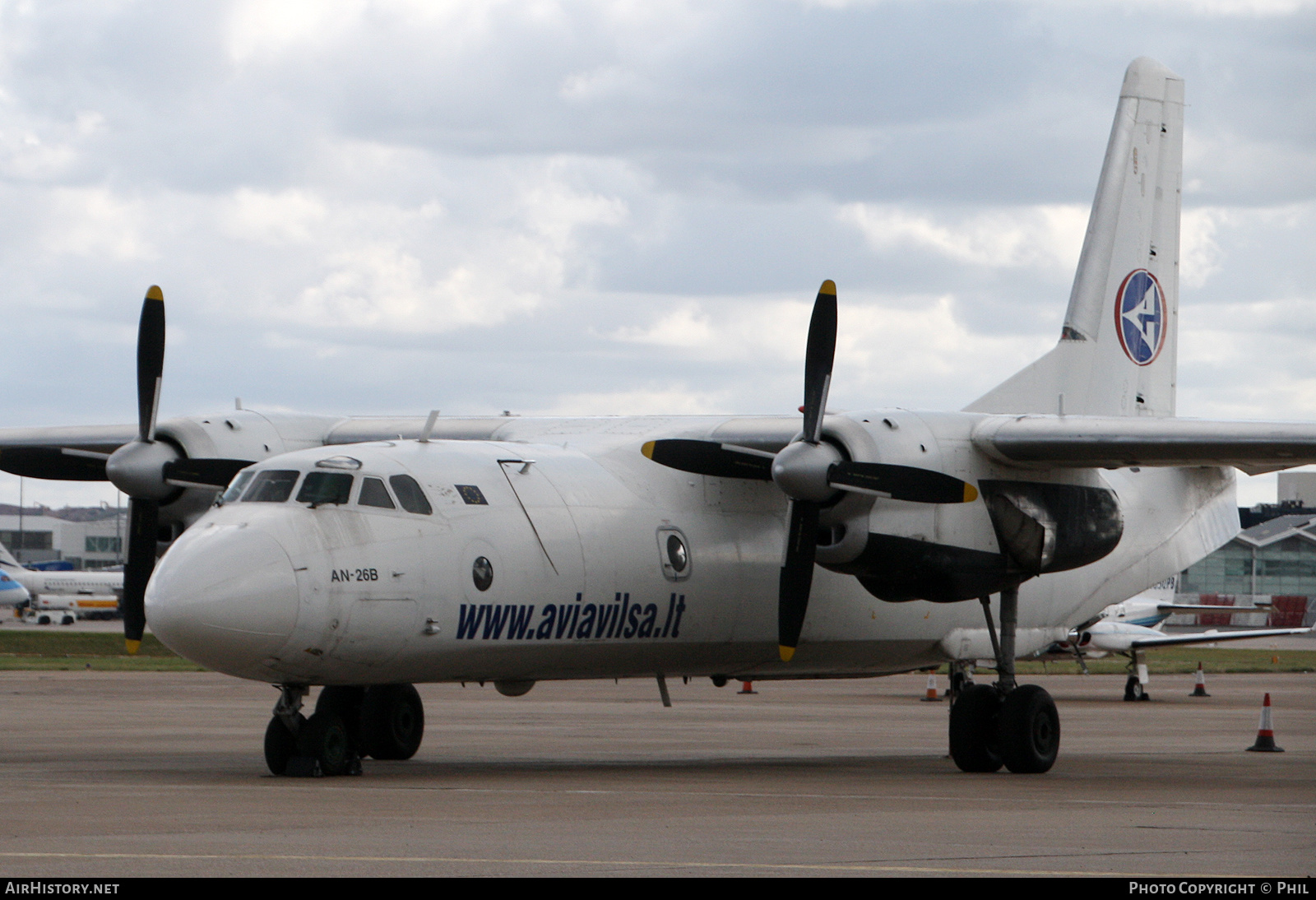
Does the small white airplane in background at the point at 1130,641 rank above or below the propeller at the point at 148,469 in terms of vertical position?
below

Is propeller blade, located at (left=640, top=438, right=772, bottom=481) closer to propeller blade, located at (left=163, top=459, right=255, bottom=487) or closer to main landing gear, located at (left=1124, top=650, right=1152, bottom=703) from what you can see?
propeller blade, located at (left=163, top=459, right=255, bottom=487)

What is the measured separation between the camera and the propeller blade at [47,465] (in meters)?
21.2

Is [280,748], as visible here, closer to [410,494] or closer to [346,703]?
[346,703]

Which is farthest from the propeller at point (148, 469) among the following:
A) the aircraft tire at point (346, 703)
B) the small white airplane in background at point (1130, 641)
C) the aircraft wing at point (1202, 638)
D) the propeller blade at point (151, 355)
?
the aircraft wing at point (1202, 638)

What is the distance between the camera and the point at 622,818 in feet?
39.7

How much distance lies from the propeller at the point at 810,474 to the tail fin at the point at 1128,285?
5.17 m

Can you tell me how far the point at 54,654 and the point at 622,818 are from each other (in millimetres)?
51869

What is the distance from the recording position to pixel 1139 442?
57.7 feet

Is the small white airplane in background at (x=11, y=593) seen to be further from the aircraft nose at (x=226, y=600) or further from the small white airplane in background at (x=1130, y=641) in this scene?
the aircraft nose at (x=226, y=600)

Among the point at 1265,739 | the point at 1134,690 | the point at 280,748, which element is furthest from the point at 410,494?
the point at 1134,690

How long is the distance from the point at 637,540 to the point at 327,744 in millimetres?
3820

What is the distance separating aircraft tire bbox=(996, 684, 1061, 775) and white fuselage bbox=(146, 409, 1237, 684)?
5.73 feet

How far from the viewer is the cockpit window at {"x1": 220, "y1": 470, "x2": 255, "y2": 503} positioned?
15648mm
